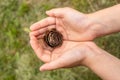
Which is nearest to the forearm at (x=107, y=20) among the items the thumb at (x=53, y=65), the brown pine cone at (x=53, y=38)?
the brown pine cone at (x=53, y=38)

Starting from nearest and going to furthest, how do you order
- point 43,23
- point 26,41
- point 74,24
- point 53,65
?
1. point 53,65
2. point 74,24
3. point 43,23
4. point 26,41

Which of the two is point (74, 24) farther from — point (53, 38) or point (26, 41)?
point (26, 41)

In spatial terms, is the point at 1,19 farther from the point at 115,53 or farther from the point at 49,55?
the point at 115,53

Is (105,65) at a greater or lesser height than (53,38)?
lesser

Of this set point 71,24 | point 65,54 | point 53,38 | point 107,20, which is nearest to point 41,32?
point 53,38

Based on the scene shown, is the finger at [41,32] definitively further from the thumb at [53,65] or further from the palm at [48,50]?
the thumb at [53,65]

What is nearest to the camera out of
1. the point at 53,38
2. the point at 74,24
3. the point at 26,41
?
the point at 74,24

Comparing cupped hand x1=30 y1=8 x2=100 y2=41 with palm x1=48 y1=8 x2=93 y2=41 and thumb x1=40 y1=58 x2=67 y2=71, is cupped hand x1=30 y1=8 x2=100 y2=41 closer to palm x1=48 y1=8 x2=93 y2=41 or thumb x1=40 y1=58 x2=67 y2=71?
palm x1=48 y1=8 x2=93 y2=41

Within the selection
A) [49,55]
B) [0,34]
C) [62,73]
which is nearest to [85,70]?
[62,73]
